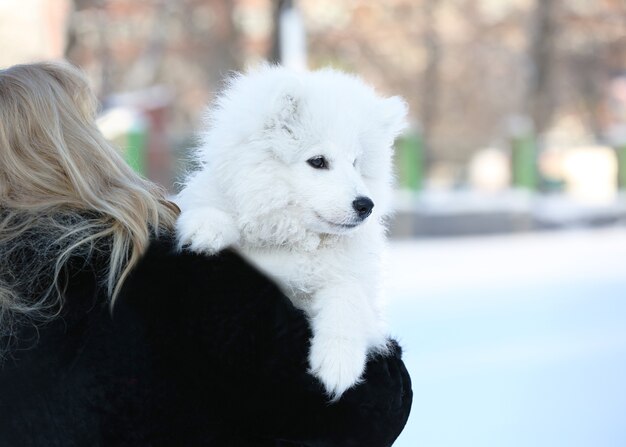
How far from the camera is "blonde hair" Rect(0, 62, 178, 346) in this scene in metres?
1.73

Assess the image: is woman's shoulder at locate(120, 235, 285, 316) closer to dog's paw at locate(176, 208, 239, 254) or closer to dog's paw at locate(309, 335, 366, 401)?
dog's paw at locate(176, 208, 239, 254)

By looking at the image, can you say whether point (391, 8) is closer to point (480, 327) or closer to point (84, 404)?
point (480, 327)

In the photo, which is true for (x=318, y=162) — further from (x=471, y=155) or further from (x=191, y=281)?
(x=471, y=155)

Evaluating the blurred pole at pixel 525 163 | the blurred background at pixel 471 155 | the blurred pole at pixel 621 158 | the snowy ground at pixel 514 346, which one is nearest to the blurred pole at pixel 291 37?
the blurred background at pixel 471 155

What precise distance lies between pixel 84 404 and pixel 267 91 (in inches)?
45.1

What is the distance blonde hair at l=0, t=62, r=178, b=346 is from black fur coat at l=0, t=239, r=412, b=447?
0.17 feet

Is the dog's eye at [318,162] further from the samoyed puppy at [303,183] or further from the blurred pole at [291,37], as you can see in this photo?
the blurred pole at [291,37]

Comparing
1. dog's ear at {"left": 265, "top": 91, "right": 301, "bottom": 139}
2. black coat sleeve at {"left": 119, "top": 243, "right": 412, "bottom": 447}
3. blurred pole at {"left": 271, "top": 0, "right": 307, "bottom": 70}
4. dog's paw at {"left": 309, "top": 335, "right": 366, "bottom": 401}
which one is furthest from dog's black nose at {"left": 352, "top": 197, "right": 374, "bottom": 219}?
blurred pole at {"left": 271, "top": 0, "right": 307, "bottom": 70}

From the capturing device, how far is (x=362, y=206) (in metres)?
2.41

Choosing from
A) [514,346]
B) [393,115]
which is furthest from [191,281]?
[514,346]

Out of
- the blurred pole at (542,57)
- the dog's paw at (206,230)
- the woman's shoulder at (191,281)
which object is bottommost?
the woman's shoulder at (191,281)

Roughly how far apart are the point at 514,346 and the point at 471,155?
15.4 m

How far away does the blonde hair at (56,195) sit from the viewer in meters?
1.73

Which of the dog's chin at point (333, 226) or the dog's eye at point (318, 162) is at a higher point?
the dog's eye at point (318, 162)
